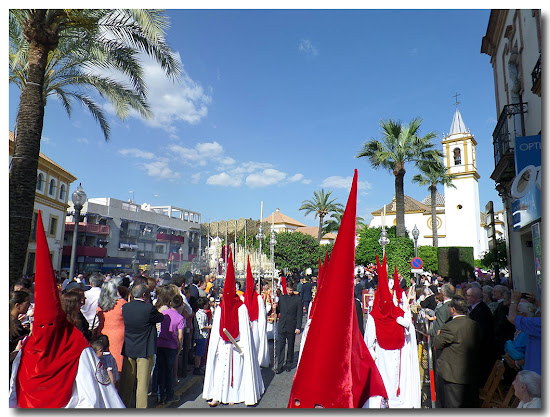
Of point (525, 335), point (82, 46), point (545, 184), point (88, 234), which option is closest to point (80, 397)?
point (525, 335)

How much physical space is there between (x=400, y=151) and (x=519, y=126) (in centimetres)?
1142

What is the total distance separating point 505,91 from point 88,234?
42.5 meters

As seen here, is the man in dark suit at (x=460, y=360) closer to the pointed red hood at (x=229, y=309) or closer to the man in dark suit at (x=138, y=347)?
the pointed red hood at (x=229, y=309)

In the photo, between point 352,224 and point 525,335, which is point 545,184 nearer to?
point 525,335

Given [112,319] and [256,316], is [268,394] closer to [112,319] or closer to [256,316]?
[256,316]

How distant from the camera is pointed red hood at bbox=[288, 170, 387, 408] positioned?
2.39 meters

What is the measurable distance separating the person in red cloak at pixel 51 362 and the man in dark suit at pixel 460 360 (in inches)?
144

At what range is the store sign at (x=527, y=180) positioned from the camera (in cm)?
610

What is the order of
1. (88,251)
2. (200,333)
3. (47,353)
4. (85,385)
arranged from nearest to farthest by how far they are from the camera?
(47,353), (85,385), (200,333), (88,251)

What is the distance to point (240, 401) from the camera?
18.5 feet

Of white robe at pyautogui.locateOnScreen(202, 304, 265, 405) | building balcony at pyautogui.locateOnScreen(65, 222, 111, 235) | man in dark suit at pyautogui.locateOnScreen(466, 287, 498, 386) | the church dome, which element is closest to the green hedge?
man in dark suit at pyautogui.locateOnScreen(466, 287, 498, 386)

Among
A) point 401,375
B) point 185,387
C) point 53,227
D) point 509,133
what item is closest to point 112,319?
point 185,387

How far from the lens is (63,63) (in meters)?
10.4

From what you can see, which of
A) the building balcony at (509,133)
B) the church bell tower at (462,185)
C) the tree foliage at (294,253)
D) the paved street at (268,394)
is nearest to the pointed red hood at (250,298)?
the paved street at (268,394)
